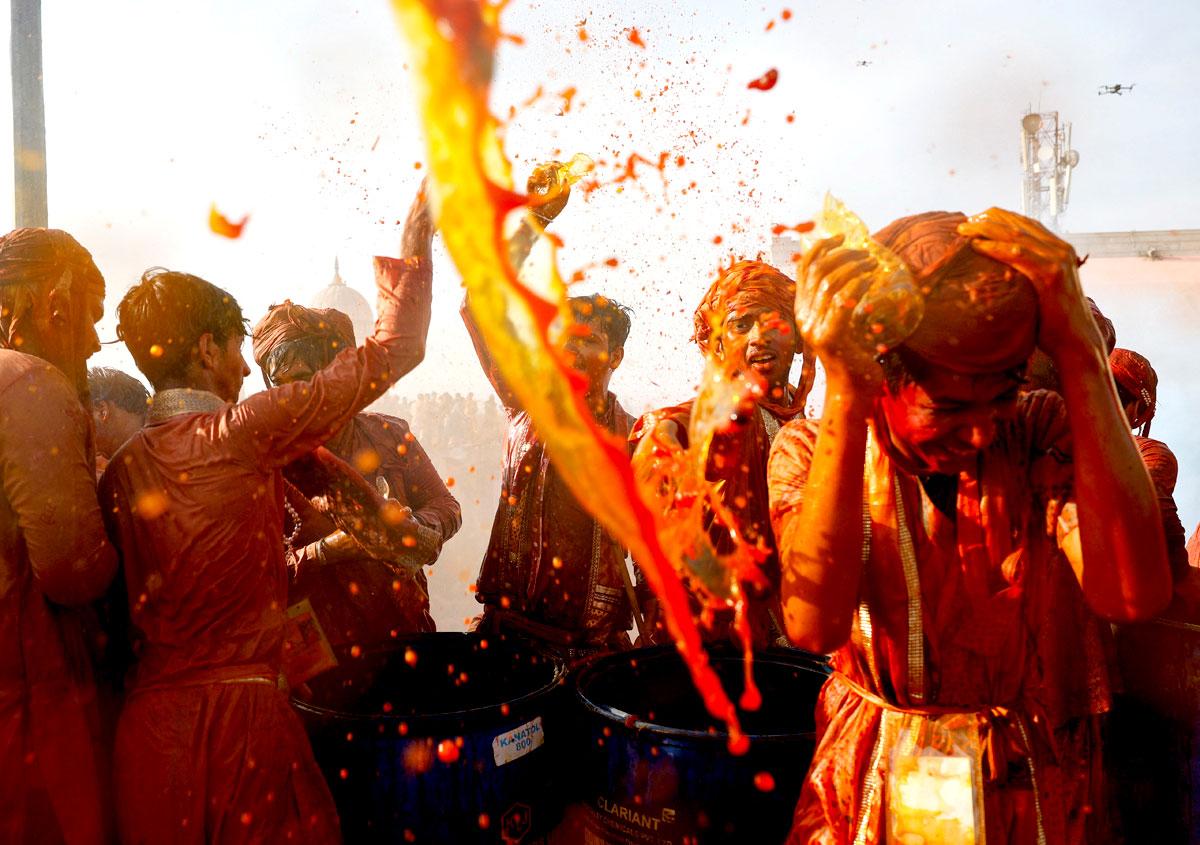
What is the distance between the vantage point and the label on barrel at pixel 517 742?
236 cm

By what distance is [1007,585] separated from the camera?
1.54 m

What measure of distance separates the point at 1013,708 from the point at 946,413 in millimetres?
616

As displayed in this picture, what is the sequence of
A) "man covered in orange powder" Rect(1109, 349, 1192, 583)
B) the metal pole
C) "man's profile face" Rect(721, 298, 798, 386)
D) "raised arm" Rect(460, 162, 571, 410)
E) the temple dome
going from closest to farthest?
"raised arm" Rect(460, 162, 571, 410) → "man covered in orange powder" Rect(1109, 349, 1192, 583) → "man's profile face" Rect(721, 298, 798, 386) → the metal pole → the temple dome

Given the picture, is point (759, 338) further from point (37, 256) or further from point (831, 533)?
point (37, 256)

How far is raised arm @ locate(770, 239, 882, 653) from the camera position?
1.36 metres

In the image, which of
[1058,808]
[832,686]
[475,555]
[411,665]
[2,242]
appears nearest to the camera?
[1058,808]

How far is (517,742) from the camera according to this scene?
2396 millimetres

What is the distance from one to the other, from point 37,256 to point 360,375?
3.94ft

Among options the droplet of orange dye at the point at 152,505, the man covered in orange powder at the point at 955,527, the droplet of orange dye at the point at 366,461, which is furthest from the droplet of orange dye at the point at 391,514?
the man covered in orange powder at the point at 955,527

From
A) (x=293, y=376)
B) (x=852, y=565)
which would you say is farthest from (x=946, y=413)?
(x=293, y=376)

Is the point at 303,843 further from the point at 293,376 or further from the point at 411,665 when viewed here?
the point at 293,376

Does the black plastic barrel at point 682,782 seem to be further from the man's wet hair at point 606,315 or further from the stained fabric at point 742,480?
the man's wet hair at point 606,315

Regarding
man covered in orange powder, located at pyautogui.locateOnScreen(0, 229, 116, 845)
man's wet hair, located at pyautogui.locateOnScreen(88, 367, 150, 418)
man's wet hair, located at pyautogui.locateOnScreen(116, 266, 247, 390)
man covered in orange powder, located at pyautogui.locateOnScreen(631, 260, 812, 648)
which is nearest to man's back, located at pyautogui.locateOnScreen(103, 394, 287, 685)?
man covered in orange powder, located at pyautogui.locateOnScreen(0, 229, 116, 845)

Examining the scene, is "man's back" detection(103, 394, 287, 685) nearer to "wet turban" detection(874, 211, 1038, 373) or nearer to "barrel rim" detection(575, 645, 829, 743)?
"barrel rim" detection(575, 645, 829, 743)
